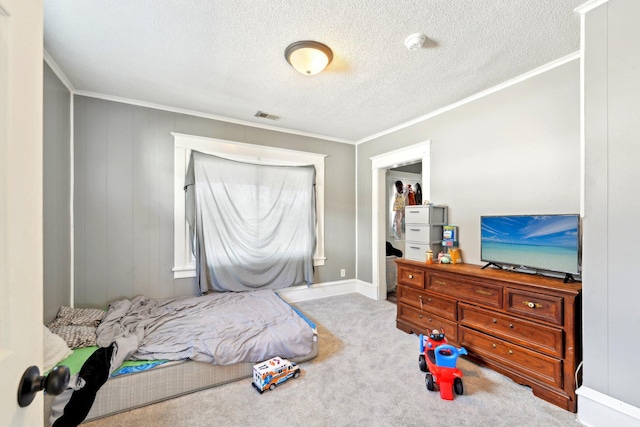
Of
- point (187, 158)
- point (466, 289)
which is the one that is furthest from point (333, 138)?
point (466, 289)

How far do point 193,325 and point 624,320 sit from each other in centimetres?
301

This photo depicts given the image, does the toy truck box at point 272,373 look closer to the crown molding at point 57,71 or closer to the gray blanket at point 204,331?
the gray blanket at point 204,331

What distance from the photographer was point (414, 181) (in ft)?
18.3

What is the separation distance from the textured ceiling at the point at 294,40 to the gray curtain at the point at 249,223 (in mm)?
901

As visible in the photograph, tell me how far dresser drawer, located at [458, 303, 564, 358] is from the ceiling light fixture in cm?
238

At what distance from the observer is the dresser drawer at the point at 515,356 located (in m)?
1.90

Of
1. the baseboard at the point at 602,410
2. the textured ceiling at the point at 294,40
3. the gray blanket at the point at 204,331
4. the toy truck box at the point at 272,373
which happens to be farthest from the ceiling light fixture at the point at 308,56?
the baseboard at the point at 602,410

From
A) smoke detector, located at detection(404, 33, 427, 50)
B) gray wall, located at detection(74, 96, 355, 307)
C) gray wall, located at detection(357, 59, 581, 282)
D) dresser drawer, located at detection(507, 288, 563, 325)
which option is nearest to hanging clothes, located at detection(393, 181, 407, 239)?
gray wall, located at detection(357, 59, 581, 282)

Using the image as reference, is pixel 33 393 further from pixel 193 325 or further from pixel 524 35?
pixel 524 35

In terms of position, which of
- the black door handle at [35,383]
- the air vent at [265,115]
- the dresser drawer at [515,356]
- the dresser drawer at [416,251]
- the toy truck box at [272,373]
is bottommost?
the toy truck box at [272,373]

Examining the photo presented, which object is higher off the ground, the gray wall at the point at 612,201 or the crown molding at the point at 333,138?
the crown molding at the point at 333,138

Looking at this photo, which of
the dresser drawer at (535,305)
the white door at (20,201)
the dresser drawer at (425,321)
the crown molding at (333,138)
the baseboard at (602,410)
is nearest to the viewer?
the white door at (20,201)

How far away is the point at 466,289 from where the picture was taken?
244cm

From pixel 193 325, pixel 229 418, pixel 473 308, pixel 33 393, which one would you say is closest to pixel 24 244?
pixel 33 393
